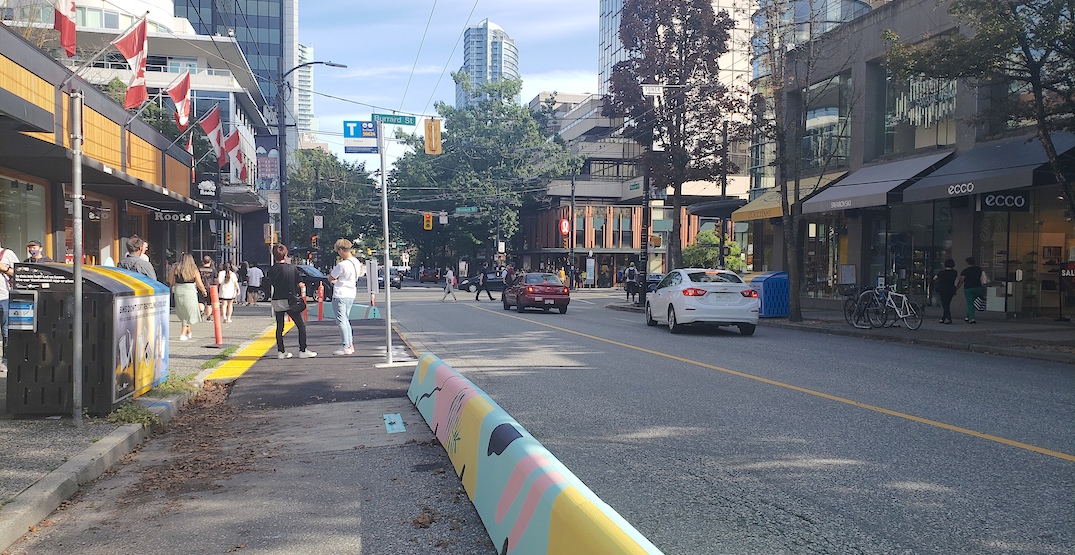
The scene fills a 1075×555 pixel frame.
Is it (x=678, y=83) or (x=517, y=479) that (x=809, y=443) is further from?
(x=678, y=83)

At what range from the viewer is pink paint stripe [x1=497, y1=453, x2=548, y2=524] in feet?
12.7

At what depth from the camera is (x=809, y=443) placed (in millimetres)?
6473

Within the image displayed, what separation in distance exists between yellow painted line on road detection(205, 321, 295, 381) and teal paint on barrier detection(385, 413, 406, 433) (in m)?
3.67

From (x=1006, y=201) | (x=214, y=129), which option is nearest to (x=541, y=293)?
(x=214, y=129)

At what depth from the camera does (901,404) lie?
8383 millimetres

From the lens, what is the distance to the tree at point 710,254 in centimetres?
4541

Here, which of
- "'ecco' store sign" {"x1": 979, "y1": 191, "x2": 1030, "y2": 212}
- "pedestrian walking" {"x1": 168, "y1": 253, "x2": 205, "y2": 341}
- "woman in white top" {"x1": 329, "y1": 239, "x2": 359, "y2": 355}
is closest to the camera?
"woman in white top" {"x1": 329, "y1": 239, "x2": 359, "y2": 355}

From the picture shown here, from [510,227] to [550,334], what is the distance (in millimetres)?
45900

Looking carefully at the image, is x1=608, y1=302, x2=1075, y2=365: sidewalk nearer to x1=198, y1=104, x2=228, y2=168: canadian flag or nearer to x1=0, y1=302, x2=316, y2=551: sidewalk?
x1=0, y1=302, x2=316, y2=551: sidewalk

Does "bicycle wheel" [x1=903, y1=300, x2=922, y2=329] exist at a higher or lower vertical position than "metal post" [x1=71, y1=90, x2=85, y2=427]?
lower

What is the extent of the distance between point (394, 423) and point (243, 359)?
5980 millimetres

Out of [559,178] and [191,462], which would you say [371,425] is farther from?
[559,178]

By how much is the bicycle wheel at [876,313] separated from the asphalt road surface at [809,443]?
215 inches

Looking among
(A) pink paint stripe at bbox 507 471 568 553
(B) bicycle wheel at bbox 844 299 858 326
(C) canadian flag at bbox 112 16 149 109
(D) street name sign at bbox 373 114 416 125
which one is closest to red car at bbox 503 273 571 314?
(B) bicycle wheel at bbox 844 299 858 326
